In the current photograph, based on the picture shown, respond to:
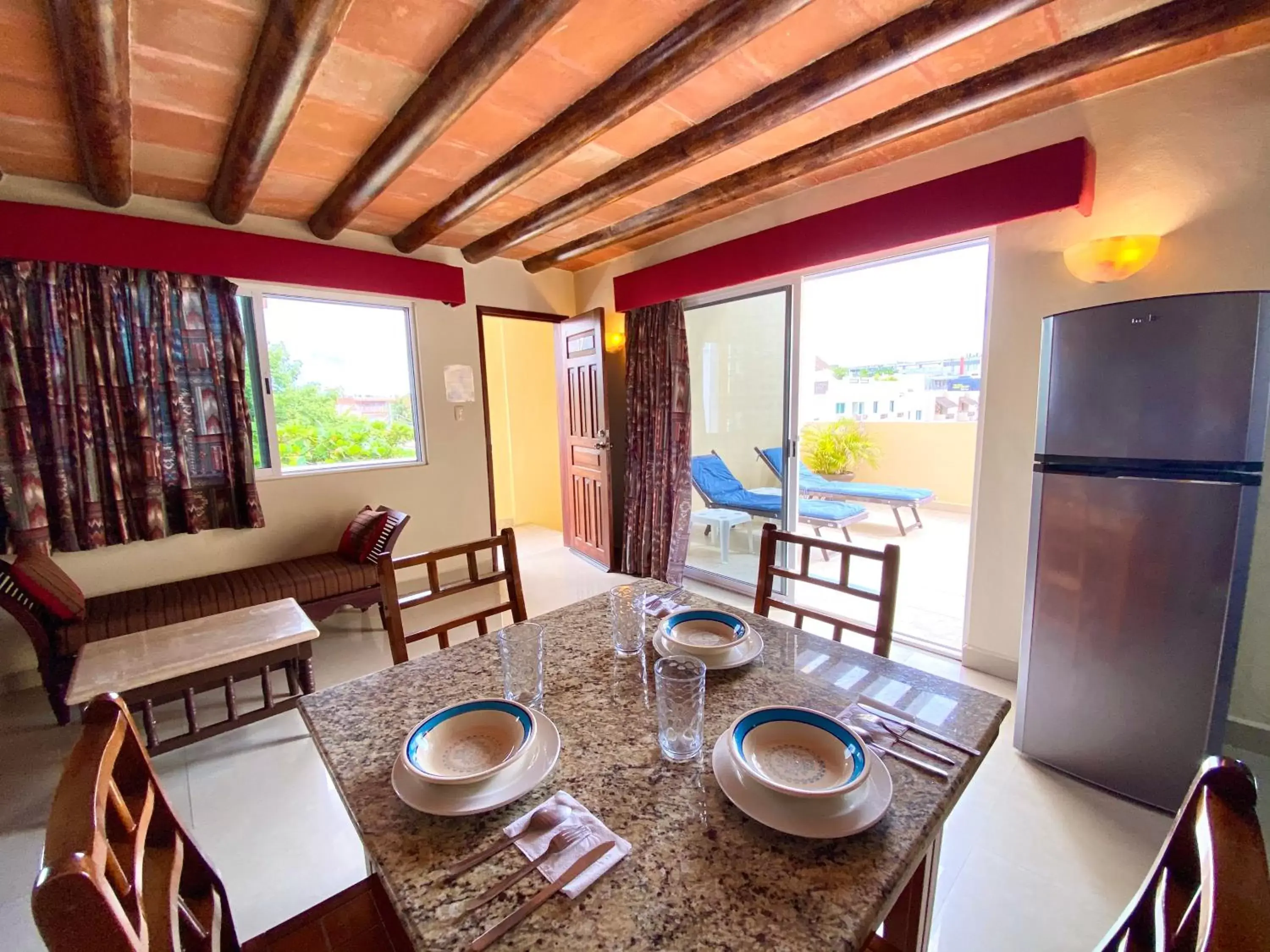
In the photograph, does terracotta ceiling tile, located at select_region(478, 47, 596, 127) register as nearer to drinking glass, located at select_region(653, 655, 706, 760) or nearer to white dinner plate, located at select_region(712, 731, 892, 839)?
drinking glass, located at select_region(653, 655, 706, 760)

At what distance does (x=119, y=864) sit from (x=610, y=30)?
2.17m

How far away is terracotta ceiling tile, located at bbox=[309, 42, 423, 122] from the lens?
1.72m

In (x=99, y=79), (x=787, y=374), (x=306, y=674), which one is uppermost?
(x=99, y=79)

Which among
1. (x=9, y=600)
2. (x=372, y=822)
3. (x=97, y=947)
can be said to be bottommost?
(x=9, y=600)

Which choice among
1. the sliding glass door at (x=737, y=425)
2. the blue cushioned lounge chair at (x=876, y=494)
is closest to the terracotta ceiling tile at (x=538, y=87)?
the sliding glass door at (x=737, y=425)

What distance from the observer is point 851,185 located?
2625mm

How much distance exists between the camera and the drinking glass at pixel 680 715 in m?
0.84

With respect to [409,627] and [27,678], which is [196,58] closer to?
Answer: [409,627]

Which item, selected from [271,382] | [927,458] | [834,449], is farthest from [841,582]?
[927,458]

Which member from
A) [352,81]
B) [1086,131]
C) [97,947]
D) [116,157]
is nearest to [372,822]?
[97,947]

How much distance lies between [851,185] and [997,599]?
217 centimetres

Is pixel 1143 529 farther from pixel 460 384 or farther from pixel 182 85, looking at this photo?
pixel 460 384

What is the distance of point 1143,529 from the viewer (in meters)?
1.60

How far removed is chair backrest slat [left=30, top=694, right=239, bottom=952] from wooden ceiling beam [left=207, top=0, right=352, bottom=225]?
1743 mm
